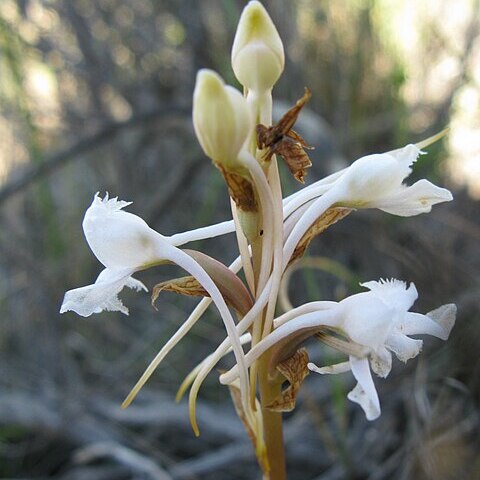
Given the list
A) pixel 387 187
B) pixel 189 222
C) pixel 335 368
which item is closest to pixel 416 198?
pixel 387 187

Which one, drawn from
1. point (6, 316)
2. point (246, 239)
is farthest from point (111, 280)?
point (6, 316)

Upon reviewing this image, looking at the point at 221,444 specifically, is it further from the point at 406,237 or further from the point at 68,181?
the point at 68,181

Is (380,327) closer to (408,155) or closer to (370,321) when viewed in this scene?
(370,321)

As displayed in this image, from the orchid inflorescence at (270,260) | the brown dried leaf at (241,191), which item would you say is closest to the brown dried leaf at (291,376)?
the orchid inflorescence at (270,260)

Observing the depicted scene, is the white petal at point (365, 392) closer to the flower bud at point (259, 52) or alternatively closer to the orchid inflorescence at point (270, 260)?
→ the orchid inflorescence at point (270, 260)

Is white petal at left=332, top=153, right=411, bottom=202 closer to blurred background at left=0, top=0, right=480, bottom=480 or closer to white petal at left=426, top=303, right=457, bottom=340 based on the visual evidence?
white petal at left=426, top=303, right=457, bottom=340

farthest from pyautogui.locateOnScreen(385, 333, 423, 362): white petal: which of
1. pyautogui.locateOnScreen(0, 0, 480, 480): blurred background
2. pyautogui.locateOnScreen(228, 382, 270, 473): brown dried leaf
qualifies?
pyautogui.locateOnScreen(0, 0, 480, 480): blurred background

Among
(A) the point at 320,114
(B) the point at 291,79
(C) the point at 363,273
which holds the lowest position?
(C) the point at 363,273
